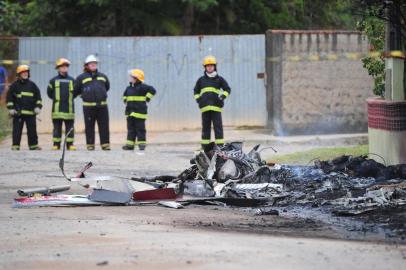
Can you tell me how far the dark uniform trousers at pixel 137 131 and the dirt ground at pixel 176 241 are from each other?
23.3 ft

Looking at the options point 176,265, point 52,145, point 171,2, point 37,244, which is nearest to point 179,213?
point 37,244

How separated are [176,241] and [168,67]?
48.5 ft

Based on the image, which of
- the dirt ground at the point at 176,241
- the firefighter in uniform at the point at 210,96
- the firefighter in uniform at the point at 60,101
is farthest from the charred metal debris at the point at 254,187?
the firefighter in uniform at the point at 60,101

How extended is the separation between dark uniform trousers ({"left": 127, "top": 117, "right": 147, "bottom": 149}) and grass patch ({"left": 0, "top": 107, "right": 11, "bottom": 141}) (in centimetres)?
454

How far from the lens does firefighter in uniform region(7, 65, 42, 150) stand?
19.8 meters

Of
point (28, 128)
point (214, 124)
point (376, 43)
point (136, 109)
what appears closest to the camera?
point (376, 43)

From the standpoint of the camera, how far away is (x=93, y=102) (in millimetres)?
19406

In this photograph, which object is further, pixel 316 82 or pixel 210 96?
pixel 316 82

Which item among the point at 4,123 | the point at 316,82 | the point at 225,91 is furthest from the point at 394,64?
the point at 4,123

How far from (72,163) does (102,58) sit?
22.1ft

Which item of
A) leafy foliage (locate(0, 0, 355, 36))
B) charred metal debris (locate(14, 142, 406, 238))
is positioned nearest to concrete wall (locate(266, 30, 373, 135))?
leafy foliage (locate(0, 0, 355, 36))

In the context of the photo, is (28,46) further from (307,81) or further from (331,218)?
(331,218)

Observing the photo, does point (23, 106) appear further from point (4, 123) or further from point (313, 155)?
point (313, 155)

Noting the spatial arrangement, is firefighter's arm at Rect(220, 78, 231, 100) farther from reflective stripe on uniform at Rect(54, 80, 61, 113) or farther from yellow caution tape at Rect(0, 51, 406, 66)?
yellow caution tape at Rect(0, 51, 406, 66)
